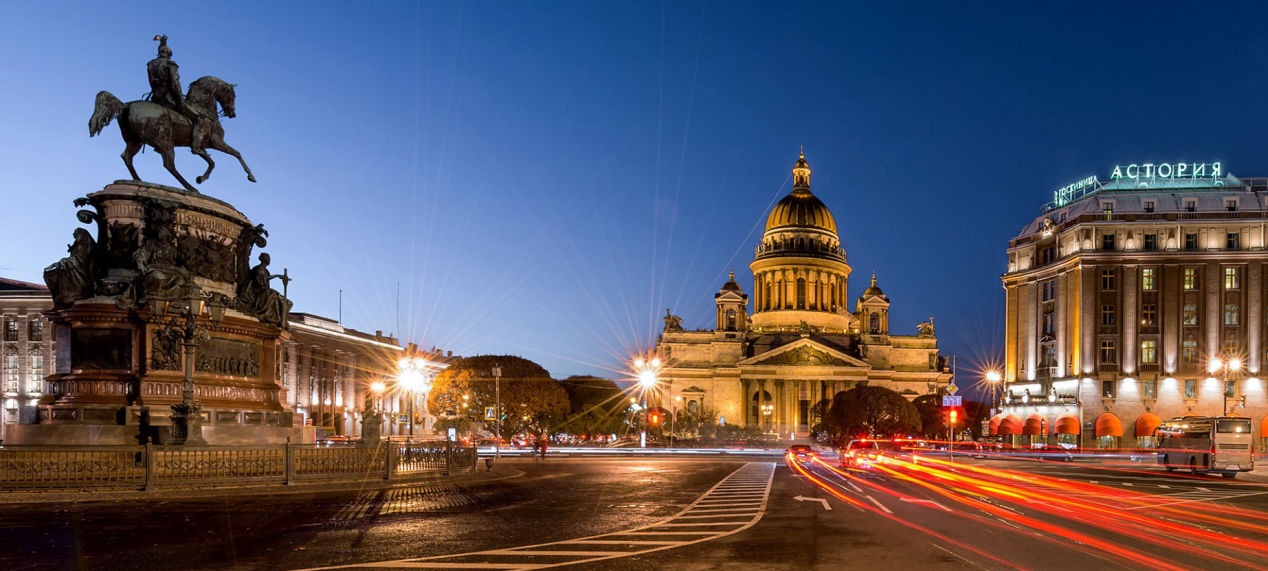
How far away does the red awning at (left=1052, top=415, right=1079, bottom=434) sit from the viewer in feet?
255

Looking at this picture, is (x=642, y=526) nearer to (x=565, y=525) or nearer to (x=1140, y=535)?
(x=565, y=525)

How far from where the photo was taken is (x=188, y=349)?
23.3 meters

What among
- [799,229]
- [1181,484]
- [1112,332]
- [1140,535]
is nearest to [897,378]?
[799,229]

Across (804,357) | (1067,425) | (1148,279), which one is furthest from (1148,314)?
(804,357)

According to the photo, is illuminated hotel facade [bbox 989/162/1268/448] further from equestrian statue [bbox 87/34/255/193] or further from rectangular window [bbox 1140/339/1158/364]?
equestrian statue [bbox 87/34/255/193]

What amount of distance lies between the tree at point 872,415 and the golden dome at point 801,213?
202ft

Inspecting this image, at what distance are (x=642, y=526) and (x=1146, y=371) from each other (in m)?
71.6

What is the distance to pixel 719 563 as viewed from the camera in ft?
47.3

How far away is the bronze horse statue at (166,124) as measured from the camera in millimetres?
26969

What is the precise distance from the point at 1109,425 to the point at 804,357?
59.3 meters

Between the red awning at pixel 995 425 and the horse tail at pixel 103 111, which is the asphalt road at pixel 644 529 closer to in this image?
the horse tail at pixel 103 111

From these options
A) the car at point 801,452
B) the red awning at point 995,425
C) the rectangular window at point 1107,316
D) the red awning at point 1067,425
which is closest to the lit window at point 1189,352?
the rectangular window at point 1107,316

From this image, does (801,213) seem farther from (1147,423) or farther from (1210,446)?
(1210,446)

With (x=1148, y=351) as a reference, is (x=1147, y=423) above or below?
below
